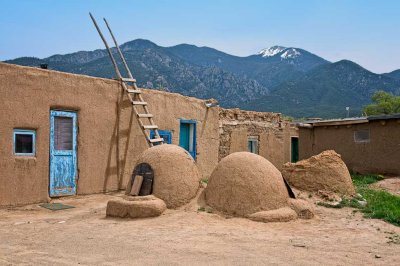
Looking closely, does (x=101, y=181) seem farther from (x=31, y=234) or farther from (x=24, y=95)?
(x=31, y=234)

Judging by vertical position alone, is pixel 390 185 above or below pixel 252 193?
below

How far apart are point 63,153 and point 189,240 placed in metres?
4.70

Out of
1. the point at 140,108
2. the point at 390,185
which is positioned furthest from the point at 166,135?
the point at 390,185

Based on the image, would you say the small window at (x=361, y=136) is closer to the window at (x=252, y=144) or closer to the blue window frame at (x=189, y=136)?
the window at (x=252, y=144)

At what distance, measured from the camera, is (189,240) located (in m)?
5.64

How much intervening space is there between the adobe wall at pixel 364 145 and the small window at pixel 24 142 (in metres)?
11.9

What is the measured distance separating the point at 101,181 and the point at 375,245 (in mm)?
6449

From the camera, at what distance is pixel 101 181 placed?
9.84 metres

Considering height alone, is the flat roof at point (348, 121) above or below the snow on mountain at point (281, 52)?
below

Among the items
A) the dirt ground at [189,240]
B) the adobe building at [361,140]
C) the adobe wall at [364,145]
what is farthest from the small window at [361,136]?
the dirt ground at [189,240]

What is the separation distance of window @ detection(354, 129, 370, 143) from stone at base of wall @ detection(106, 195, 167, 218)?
10.7 meters

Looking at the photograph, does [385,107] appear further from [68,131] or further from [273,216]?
[68,131]

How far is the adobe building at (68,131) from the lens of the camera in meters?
8.20

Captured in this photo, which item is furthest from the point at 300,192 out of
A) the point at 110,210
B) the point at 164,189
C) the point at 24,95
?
the point at 24,95
